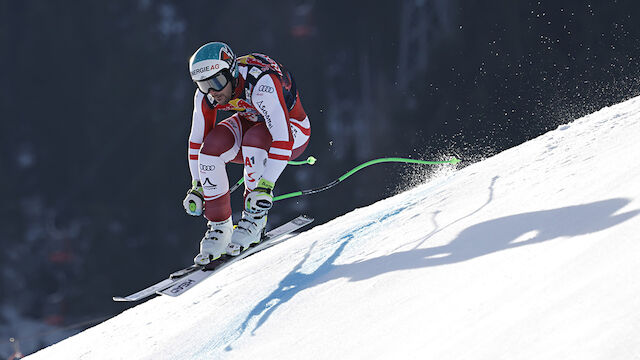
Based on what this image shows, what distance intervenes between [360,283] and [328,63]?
92.2 ft

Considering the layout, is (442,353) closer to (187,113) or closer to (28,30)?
(187,113)

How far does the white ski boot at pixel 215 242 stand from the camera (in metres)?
4.25

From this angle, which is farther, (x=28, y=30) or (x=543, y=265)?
(x=28, y=30)

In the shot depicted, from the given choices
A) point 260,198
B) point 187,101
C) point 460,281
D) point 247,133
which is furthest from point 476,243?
point 187,101

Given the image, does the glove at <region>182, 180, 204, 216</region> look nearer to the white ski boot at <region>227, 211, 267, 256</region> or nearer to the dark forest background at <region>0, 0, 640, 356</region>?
the white ski boot at <region>227, 211, 267, 256</region>

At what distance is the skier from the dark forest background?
23566 millimetres

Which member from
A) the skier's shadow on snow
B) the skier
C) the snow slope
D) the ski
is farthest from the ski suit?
the skier's shadow on snow

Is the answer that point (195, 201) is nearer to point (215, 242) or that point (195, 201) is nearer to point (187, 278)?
point (215, 242)

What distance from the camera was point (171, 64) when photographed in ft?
106

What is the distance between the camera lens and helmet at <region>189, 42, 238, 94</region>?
4.05 metres

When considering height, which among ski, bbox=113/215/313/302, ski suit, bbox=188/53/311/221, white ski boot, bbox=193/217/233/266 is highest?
ski suit, bbox=188/53/311/221

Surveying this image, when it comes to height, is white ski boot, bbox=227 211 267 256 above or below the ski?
above

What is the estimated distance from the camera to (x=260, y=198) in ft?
13.5

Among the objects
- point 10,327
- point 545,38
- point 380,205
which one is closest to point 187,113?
point 10,327
